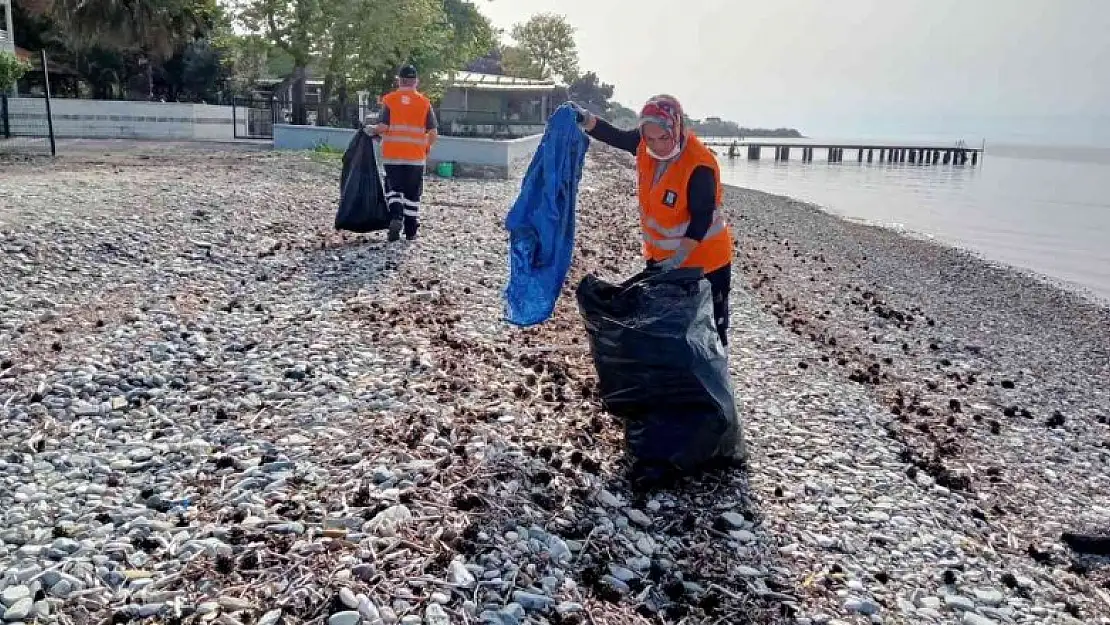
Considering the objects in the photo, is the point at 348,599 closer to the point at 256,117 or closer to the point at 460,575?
the point at 460,575

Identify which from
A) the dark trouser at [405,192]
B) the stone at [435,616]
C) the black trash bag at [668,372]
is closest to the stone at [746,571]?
the black trash bag at [668,372]

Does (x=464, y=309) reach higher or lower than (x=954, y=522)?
higher

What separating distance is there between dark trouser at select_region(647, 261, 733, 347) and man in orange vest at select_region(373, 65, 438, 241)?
482 centimetres

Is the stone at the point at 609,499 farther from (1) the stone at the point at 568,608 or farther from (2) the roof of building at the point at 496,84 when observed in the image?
(2) the roof of building at the point at 496,84

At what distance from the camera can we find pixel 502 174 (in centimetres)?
2064

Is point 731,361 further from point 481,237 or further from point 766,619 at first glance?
point 481,237

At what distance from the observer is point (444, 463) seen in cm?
443

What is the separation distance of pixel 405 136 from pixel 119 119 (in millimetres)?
21492

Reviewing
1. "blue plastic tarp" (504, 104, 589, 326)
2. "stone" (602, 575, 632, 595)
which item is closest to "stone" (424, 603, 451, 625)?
"stone" (602, 575, 632, 595)

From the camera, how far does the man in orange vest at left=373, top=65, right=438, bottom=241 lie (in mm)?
9430

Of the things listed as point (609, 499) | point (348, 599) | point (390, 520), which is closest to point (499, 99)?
point (609, 499)

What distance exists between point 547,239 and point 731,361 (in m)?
2.62

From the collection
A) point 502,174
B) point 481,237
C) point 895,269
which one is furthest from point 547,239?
point 502,174

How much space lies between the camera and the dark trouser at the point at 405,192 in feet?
31.7
